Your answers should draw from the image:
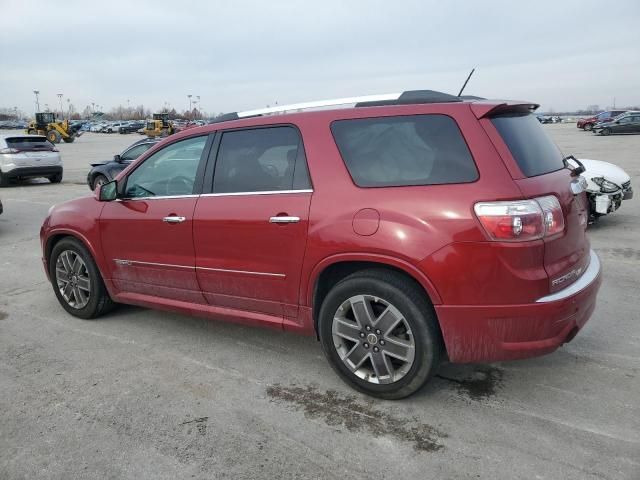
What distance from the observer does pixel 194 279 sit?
3898 mm

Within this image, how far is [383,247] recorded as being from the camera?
2939mm

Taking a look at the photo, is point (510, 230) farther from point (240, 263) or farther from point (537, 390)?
point (240, 263)

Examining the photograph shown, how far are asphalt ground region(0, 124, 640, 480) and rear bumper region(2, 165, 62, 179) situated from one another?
12649mm

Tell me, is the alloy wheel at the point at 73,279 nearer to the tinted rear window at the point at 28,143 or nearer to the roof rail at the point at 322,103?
the roof rail at the point at 322,103

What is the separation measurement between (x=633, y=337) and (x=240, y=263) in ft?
9.91

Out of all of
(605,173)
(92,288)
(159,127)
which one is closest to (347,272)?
(92,288)

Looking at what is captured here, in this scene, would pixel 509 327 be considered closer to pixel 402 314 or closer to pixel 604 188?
pixel 402 314

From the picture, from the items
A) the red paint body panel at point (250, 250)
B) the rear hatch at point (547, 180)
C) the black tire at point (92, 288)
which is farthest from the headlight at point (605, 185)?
the black tire at point (92, 288)

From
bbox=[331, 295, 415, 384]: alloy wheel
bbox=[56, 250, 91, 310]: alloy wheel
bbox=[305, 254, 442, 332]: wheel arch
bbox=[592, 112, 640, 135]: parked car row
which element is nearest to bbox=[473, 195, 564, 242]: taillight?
bbox=[305, 254, 442, 332]: wheel arch

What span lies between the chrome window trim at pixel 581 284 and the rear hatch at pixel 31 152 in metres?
15.9

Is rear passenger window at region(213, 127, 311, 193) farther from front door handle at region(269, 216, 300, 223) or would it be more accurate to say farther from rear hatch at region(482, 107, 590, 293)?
rear hatch at region(482, 107, 590, 293)

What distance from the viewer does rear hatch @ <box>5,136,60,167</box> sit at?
15.3 meters

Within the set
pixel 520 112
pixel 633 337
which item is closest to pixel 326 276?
pixel 520 112

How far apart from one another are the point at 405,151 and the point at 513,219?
2.38 feet
